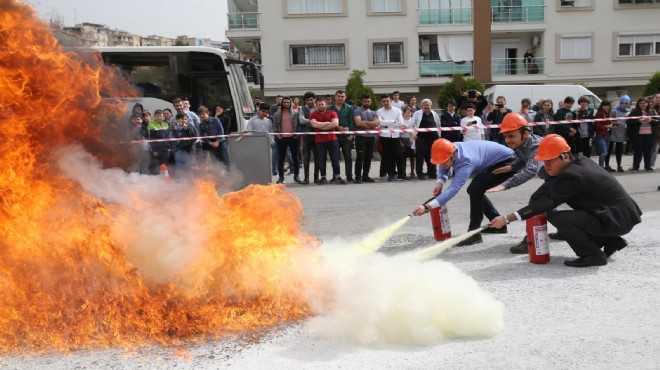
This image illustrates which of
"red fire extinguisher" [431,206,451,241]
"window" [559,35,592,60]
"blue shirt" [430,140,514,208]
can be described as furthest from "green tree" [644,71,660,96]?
"red fire extinguisher" [431,206,451,241]

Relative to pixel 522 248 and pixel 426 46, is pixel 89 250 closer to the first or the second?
pixel 522 248

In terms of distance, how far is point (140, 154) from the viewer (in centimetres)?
553

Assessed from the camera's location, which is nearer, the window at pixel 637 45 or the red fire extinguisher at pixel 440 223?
the red fire extinguisher at pixel 440 223

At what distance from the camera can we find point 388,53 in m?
32.2

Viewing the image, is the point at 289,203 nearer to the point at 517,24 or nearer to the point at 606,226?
the point at 606,226

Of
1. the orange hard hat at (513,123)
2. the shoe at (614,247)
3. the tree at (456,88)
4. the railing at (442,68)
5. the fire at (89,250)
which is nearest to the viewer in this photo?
the fire at (89,250)

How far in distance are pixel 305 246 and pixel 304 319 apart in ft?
2.05

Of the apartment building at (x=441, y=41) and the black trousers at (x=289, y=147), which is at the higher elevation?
the apartment building at (x=441, y=41)

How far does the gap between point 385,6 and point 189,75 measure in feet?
67.5

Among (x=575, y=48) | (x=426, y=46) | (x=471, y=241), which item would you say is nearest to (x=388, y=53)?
(x=426, y=46)

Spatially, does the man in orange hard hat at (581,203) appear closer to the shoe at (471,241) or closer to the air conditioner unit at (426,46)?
the shoe at (471,241)

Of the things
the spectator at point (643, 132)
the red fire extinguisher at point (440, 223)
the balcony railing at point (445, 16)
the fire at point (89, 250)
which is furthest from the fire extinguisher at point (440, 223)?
the balcony railing at point (445, 16)

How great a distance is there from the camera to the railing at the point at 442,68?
3247 cm

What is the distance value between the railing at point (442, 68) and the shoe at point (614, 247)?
1100 inches
